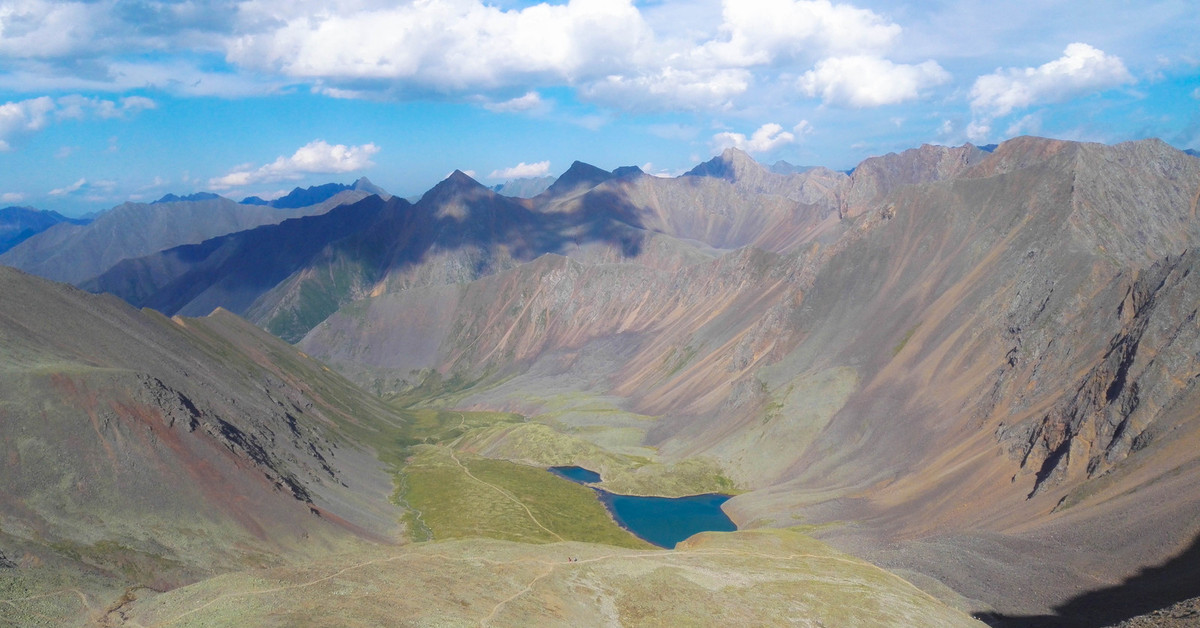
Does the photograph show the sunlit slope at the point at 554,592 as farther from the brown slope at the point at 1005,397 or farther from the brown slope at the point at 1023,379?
the brown slope at the point at 1023,379

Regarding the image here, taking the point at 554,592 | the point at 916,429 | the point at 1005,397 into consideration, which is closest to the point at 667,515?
the point at 916,429

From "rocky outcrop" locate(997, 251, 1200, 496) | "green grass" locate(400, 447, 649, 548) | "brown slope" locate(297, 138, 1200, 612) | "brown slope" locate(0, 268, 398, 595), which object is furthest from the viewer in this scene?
"green grass" locate(400, 447, 649, 548)

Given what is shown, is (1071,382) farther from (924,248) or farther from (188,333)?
(188,333)

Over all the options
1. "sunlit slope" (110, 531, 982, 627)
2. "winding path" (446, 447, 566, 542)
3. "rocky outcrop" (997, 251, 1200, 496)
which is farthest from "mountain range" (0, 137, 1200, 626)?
"winding path" (446, 447, 566, 542)

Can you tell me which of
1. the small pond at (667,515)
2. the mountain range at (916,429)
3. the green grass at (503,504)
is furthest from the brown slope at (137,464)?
the small pond at (667,515)

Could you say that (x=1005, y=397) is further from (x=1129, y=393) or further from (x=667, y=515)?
(x=667, y=515)

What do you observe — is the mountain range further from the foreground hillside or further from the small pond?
the small pond

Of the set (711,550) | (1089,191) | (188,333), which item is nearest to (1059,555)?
(711,550)
